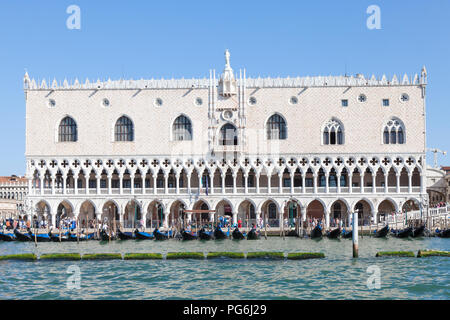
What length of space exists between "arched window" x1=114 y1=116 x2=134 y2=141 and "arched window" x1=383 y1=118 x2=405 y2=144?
15.3 meters

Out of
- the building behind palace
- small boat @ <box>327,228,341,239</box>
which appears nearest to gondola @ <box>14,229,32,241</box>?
the building behind palace

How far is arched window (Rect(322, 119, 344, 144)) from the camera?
37188 millimetres

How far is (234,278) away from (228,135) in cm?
2012

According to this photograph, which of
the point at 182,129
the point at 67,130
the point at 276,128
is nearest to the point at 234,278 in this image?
the point at 276,128

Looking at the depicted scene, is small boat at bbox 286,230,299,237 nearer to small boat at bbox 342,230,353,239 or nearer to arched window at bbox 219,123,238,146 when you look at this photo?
small boat at bbox 342,230,353,239

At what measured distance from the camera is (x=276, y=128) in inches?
1475

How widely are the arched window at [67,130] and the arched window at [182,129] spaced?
624cm

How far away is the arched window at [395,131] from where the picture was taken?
36.9 meters

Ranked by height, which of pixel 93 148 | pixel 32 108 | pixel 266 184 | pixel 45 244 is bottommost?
pixel 45 244

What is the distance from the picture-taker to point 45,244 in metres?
30.5

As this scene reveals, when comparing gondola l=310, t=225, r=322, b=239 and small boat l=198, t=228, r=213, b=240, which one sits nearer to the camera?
small boat l=198, t=228, r=213, b=240
